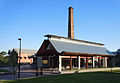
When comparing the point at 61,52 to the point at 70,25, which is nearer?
the point at 61,52

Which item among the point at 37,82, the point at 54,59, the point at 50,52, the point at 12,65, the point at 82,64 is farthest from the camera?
the point at 82,64

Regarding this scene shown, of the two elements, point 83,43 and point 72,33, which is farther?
point 72,33

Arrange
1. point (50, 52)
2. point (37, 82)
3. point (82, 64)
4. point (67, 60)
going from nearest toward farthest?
1. point (37, 82)
2. point (50, 52)
3. point (67, 60)
4. point (82, 64)

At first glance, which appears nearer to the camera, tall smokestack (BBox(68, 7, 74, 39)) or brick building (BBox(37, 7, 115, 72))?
brick building (BBox(37, 7, 115, 72))

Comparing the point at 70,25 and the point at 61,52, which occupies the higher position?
the point at 70,25

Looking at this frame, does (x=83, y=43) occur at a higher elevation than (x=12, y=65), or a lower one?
higher

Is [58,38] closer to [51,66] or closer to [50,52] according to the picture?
[50,52]

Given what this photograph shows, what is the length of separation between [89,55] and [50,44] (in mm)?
8711

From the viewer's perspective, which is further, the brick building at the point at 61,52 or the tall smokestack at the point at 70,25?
the tall smokestack at the point at 70,25

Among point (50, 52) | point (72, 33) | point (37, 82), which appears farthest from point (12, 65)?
point (72, 33)

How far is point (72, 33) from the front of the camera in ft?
137

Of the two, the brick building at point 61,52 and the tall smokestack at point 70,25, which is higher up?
the tall smokestack at point 70,25

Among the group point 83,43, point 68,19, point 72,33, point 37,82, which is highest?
point 68,19

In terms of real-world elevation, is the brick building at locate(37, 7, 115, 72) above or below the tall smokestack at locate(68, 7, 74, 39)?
below
